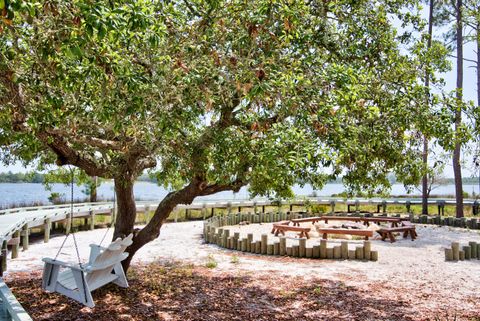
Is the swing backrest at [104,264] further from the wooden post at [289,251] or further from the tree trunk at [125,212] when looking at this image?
the wooden post at [289,251]

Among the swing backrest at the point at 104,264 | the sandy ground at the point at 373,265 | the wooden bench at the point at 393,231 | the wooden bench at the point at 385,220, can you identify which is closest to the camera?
the swing backrest at the point at 104,264

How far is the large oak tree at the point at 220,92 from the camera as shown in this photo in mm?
5418

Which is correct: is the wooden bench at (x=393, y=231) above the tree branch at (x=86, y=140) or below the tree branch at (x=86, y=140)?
below

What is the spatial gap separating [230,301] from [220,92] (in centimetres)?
413

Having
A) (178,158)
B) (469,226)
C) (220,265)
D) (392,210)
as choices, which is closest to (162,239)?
(220,265)

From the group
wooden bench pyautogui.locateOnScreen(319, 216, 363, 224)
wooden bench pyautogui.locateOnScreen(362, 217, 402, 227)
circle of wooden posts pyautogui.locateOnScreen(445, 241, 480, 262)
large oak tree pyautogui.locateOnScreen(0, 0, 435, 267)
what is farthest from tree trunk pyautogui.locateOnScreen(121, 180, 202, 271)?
wooden bench pyautogui.locateOnScreen(319, 216, 363, 224)

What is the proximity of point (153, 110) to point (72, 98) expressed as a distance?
135 cm

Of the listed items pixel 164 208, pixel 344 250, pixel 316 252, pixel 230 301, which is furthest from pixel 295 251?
pixel 164 208

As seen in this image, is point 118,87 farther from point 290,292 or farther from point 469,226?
point 469,226


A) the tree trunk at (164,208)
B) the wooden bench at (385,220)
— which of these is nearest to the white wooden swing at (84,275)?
the tree trunk at (164,208)

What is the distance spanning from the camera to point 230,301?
854 cm

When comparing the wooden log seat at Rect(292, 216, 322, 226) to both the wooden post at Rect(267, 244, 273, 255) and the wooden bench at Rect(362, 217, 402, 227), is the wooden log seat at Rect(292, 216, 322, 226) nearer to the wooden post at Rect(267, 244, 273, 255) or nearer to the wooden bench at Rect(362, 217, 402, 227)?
the wooden bench at Rect(362, 217, 402, 227)

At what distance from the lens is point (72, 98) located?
22.3 ft

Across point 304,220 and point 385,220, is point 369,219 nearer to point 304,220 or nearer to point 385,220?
point 385,220
